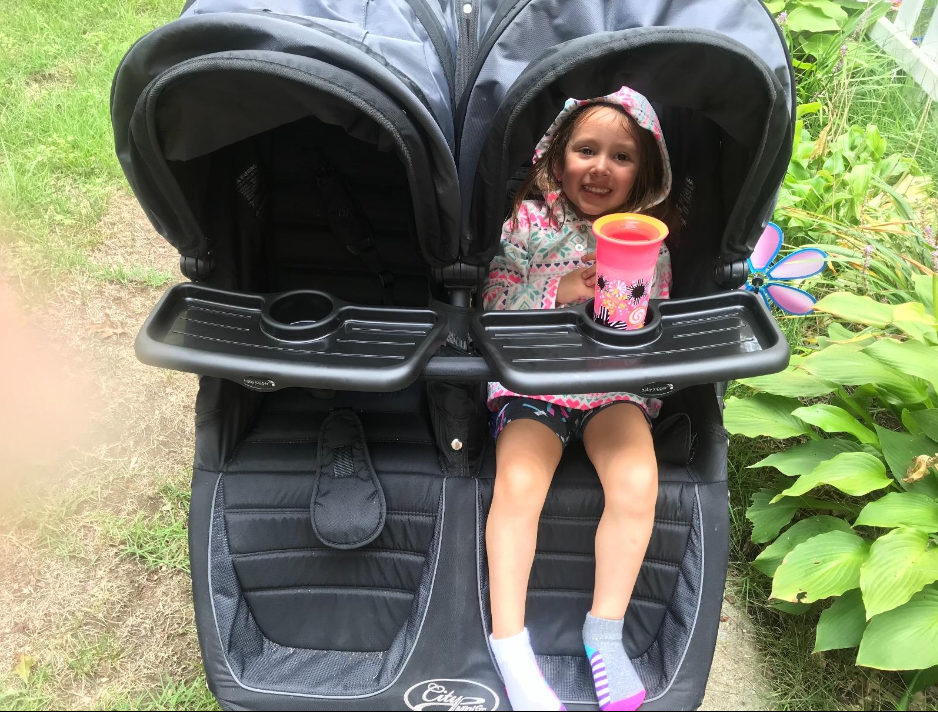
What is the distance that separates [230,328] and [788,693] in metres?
1.55

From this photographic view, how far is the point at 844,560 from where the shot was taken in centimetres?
166

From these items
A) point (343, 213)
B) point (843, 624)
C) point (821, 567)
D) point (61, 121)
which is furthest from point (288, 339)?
point (61, 121)

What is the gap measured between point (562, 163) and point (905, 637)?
1.31 m

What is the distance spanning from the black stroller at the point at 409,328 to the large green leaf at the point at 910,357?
0.54 meters

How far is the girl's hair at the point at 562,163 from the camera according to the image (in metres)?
1.69

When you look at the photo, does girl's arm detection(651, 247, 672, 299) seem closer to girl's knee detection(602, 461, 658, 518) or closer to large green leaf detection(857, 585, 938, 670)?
girl's knee detection(602, 461, 658, 518)

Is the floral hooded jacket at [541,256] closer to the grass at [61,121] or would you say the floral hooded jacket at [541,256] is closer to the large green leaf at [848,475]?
the large green leaf at [848,475]

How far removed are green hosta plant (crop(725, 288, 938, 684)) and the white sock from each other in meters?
0.56

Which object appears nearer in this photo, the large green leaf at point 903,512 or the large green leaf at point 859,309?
the large green leaf at point 903,512

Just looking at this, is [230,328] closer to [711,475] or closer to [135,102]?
[135,102]

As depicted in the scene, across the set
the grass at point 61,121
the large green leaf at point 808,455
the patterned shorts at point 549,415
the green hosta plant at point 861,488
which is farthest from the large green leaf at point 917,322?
the grass at point 61,121

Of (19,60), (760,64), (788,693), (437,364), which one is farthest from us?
(19,60)

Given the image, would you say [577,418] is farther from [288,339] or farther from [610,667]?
[288,339]

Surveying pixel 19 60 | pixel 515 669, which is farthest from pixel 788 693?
pixel 19 60
